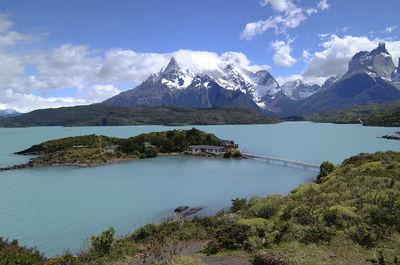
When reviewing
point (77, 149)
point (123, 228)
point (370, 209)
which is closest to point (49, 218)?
point (123, 228)

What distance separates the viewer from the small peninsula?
251ft

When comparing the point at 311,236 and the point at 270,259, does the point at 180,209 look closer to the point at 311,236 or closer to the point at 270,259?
the point at 311,236

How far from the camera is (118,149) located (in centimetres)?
8950

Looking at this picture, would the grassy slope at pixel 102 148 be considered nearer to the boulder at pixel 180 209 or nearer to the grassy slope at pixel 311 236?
the boulder at pixel 180 209

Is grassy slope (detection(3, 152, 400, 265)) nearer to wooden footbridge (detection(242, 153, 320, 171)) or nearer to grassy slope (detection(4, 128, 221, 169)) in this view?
wooden footbridge (detection(242, 153, 320, 171))

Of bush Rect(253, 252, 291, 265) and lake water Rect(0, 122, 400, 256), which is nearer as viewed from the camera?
bush Rect(253, 252, 291, 265)

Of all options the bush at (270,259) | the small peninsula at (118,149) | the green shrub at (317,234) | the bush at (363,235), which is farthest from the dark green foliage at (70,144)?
the bush at (363,235)

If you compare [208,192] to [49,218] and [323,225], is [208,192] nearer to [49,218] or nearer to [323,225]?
[49,218]

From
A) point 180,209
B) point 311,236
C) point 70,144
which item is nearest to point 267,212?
point 311,236

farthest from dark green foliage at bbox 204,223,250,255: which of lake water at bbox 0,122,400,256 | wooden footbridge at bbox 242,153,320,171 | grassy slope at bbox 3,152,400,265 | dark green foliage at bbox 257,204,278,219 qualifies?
wooden footbridge at bbox 242,153,320,171

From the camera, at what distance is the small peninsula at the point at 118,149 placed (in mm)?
76375

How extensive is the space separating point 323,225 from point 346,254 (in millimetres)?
3009

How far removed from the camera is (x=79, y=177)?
58.2 metres

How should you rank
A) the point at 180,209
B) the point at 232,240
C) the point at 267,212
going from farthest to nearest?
the point at 180,209 < the point at 267,212 < the point at 232,240
